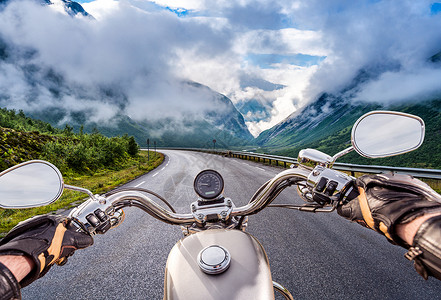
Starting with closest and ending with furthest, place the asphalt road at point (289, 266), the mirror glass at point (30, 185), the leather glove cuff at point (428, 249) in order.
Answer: the leather glove cuff at point (428, 249)
the mirror glass at point (30, 185)
the asphalt road at point (289, 266)

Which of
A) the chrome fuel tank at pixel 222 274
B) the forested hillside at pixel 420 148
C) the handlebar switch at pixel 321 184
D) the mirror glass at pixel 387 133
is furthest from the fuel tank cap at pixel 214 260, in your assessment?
the forested hillside at pixel 420 148

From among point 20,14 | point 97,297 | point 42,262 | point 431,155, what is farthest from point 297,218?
point 20,14

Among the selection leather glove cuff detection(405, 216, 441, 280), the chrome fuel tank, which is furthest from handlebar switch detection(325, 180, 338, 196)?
the chrome fuel tank

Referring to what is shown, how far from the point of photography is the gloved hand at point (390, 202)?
704 millimetres

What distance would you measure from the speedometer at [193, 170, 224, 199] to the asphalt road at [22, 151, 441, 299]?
1546 millimetres

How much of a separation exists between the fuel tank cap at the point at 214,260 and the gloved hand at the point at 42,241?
65 cm

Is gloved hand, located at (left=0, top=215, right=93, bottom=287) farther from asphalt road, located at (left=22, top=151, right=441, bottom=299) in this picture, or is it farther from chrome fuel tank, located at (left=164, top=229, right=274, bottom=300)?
asphalt road, located at (left=22, top=151, right=441, bottom=299)

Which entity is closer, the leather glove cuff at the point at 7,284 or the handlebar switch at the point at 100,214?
the leather glove cuff at the point at 7,284

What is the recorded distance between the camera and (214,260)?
92cm

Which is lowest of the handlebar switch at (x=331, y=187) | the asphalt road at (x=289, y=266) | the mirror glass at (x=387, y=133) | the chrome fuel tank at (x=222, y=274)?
the asphalt road at (x=289, y=266)

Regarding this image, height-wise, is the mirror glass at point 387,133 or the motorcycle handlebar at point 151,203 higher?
the mirror glass at point 387,133

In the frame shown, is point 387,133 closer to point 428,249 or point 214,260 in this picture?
point 428,249

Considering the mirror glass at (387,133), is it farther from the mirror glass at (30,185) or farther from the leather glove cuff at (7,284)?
the mirror glass at (30,185)

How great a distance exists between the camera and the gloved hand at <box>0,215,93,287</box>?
0.78 m
